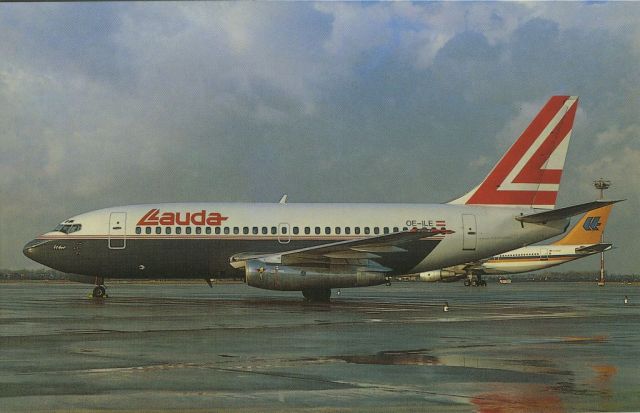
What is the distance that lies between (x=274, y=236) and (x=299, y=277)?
9.54ft

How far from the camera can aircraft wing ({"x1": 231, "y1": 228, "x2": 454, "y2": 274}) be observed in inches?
1145

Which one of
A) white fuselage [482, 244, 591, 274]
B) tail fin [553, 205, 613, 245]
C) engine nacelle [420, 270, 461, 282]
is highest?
tail fin [553, 205, 613, 245]

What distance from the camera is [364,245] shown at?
2952 cm

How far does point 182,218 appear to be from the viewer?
3169cm

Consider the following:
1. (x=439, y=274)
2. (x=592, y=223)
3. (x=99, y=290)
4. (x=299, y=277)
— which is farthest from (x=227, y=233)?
(x=592, y=223)

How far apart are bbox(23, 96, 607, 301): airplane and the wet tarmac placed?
30.5ft

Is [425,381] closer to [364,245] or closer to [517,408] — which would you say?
[517,408]

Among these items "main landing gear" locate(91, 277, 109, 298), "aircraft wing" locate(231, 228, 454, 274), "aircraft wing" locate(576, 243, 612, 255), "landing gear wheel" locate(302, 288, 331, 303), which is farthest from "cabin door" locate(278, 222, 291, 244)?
"aircraft wing" locate(576, 243, 612, 255)

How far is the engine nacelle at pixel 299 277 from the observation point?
28.6 m

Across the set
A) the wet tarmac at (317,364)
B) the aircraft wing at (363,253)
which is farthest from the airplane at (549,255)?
the wet tarmac at (317,364)

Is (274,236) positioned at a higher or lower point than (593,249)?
lower

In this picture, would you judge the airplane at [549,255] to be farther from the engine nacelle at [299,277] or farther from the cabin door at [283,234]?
the engine nacelle at [299,277]

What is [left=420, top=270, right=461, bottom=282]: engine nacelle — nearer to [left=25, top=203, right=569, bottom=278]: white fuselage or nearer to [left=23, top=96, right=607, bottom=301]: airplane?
[left=23, top=96, right=607, bottom=301]: airplane

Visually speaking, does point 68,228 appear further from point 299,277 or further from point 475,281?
point 475,281
